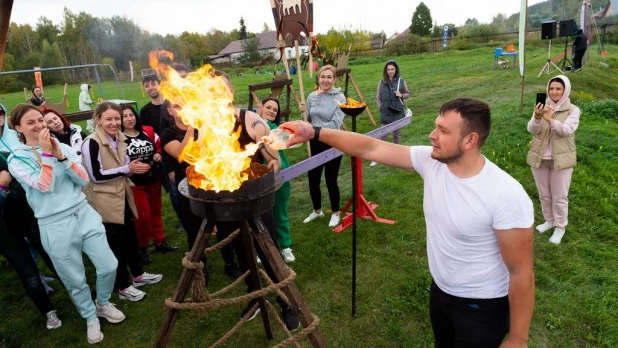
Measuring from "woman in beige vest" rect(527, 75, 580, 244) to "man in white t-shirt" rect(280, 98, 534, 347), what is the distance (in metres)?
3.20

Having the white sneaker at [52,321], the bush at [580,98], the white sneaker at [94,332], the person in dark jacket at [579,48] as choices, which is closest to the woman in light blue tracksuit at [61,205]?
the white sneaker at [94,332]

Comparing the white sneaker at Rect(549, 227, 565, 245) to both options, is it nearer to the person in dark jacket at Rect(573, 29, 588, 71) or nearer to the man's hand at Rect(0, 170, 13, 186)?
the man's hand at Rect(0, 170, 13, 186)

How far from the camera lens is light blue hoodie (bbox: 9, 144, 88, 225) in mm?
3162

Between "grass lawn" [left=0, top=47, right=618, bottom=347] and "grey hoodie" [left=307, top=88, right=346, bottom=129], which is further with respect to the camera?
"grey hoodie" [left=307, top=88, right=346, bottom=129]

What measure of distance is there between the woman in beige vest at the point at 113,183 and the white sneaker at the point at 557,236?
200 inches

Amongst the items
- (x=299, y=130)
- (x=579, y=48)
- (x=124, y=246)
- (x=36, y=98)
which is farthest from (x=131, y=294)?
(x=579, y=48)

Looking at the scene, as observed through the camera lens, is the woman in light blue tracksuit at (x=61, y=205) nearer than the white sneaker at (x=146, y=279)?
Yes

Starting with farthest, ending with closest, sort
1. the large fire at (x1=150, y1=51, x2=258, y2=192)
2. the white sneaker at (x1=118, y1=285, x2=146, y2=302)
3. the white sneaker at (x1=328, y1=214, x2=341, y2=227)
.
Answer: the white sneaker at (x1=328, y1=214, x2=341, y2=227) → the white sneaker at (x1=118, y1=285, x2=146, y2=302) → the large fire at (x1=150, y1=51, x2=258, y2=192)

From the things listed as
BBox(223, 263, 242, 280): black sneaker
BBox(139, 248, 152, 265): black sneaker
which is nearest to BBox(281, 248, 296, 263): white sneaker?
BBox(223, 263, 242, 280): black sneaker

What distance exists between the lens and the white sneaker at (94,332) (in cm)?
357

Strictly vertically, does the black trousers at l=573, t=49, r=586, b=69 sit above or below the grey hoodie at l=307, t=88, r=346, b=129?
above

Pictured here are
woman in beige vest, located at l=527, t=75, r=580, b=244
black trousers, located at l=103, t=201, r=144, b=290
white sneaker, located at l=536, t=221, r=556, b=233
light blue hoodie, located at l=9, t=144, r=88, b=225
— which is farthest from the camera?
white sneaker, located at l=536, t=221, r=556, b=233

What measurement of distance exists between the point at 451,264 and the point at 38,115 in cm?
359

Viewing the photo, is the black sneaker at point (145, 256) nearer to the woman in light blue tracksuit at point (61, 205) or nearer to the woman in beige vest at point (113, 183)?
the woman in beige vest at point (113, 183)
